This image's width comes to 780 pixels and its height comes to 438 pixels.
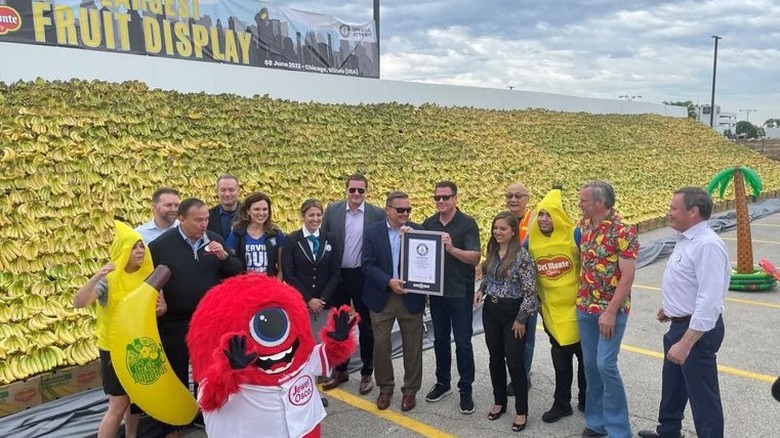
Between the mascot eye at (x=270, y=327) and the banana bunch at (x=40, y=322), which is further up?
the mascot eye at (x=270, y=327)

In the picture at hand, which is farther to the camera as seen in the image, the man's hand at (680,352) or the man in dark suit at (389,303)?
the man in dark suit at (389,303)

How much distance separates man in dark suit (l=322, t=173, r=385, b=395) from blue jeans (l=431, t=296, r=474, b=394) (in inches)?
29.3

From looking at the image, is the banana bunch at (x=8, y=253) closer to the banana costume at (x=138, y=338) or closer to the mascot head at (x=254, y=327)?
the banana costume at (x=138, y=338)

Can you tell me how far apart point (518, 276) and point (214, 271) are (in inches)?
87.6

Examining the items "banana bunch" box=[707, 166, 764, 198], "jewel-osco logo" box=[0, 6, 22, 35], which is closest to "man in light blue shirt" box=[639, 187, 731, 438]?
"banana bunch" box=[707, 166, 764, 198]

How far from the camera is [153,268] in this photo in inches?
150

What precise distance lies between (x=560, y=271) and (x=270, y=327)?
223 cm

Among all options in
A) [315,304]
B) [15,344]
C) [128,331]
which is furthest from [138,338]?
[15,344]

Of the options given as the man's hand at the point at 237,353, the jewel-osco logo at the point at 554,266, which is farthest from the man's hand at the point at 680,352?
the man's hand at the point at 237,353

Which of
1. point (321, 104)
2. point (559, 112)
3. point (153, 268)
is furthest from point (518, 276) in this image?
point (559, 112)

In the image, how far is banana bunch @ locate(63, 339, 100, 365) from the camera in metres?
4.92

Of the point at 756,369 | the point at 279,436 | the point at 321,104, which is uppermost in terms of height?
the point at 321,104

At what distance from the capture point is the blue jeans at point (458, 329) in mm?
4672

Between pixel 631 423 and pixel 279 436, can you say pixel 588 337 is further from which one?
pixel 279 436
